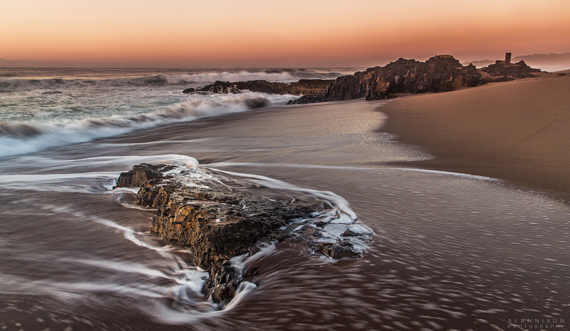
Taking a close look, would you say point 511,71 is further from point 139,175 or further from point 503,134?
point 139,175

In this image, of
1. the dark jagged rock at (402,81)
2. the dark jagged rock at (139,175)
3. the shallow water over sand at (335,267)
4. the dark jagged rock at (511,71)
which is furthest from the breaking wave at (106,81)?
the dark jagged rock at (511,71)

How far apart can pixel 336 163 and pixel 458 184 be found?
1.60 m

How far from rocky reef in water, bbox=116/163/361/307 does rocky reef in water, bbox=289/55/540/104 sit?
14479 mm

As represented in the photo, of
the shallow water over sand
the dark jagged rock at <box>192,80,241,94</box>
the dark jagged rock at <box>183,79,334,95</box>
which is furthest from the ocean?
the dark jagged rock at <box>183,79,334,95</box>

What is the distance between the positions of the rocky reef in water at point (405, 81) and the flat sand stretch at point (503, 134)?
22.3 ft

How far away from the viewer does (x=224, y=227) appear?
2.18m

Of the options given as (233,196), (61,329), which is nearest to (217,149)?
(233,196)

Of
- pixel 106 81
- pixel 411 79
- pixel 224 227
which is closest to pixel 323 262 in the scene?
pixel 224 227

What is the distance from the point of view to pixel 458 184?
139 inches

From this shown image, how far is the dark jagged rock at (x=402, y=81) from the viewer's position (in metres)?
15.8

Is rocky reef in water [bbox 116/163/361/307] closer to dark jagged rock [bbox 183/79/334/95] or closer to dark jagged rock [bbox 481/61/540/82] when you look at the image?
dark jagged rock [bbox 481/61/540/82]

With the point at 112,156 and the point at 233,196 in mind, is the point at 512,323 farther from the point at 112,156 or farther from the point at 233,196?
the point at 112,156

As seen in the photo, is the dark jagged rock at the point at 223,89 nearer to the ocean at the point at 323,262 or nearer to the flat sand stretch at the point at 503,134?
the flat sand stretch at the point at 503,134

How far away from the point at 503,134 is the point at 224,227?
5223 millimetres
